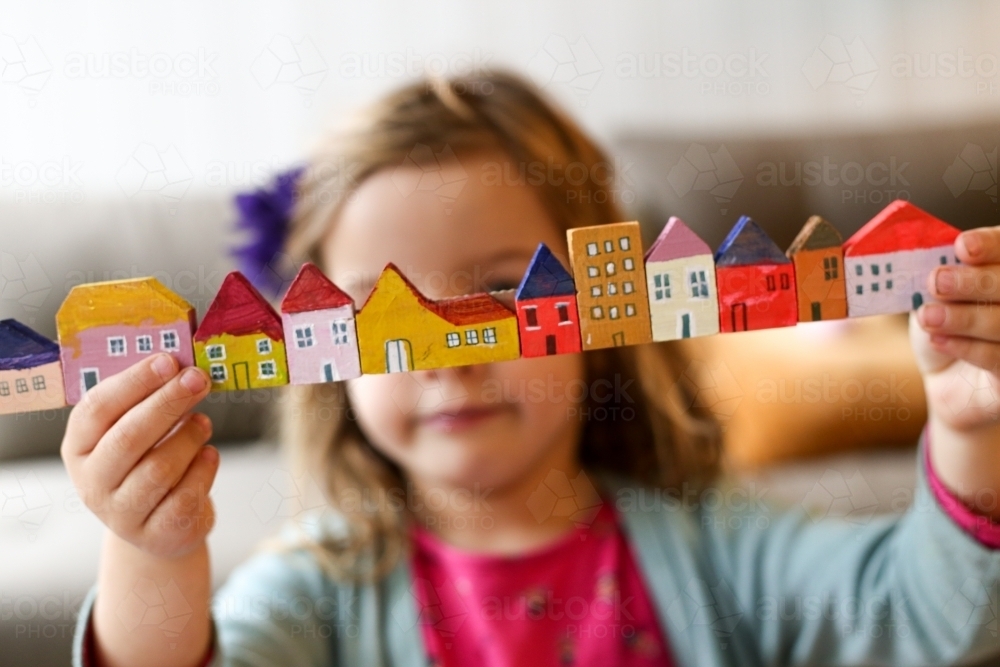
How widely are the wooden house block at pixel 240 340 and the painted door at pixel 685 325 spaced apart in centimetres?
19

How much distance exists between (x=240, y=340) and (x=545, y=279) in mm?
144

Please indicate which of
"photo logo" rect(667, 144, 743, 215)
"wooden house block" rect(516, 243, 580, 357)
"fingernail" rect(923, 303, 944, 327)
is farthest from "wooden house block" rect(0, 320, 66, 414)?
"photo logo" rect(667, 144, 743, 215)

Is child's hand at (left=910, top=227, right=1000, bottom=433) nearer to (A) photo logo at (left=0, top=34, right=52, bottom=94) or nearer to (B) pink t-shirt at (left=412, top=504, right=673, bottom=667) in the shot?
(B) pink t-shirt at (left=412, top=504, right=673, bottom=667)

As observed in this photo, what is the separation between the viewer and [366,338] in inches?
14.4

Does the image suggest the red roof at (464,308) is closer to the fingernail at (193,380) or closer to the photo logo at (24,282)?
the fingernail at (193,380)

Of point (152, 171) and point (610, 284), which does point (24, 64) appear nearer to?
point (152, 171)

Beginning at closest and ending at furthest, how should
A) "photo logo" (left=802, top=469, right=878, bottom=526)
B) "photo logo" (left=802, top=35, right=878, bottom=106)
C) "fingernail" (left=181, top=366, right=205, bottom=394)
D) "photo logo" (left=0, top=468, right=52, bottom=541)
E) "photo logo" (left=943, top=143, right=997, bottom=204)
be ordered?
"fingernail" (left=181, top=366, right=205, bottom=394)
"photo logo" (left=0, top=468, right=52, bottom=541)
"photo logo" (left=802, top=469, right=878, bottom=526)
"photo logo" (left=943, top=143, right=997, bottom=204)
"photo logo" (left=802, top=35, right=878, bottom=106)

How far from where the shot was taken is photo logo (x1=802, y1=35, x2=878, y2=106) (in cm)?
100

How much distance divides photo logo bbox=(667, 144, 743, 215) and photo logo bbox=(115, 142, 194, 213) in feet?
2.07

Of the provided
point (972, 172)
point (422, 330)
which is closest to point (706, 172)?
point (972, 172)

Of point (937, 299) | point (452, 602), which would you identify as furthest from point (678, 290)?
point (452, 602)

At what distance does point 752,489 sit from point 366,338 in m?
0.48

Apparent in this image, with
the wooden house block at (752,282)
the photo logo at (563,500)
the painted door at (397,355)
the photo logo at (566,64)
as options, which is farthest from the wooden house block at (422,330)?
the photo logo at (566,64)

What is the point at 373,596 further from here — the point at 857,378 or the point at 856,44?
the point at 856,44
